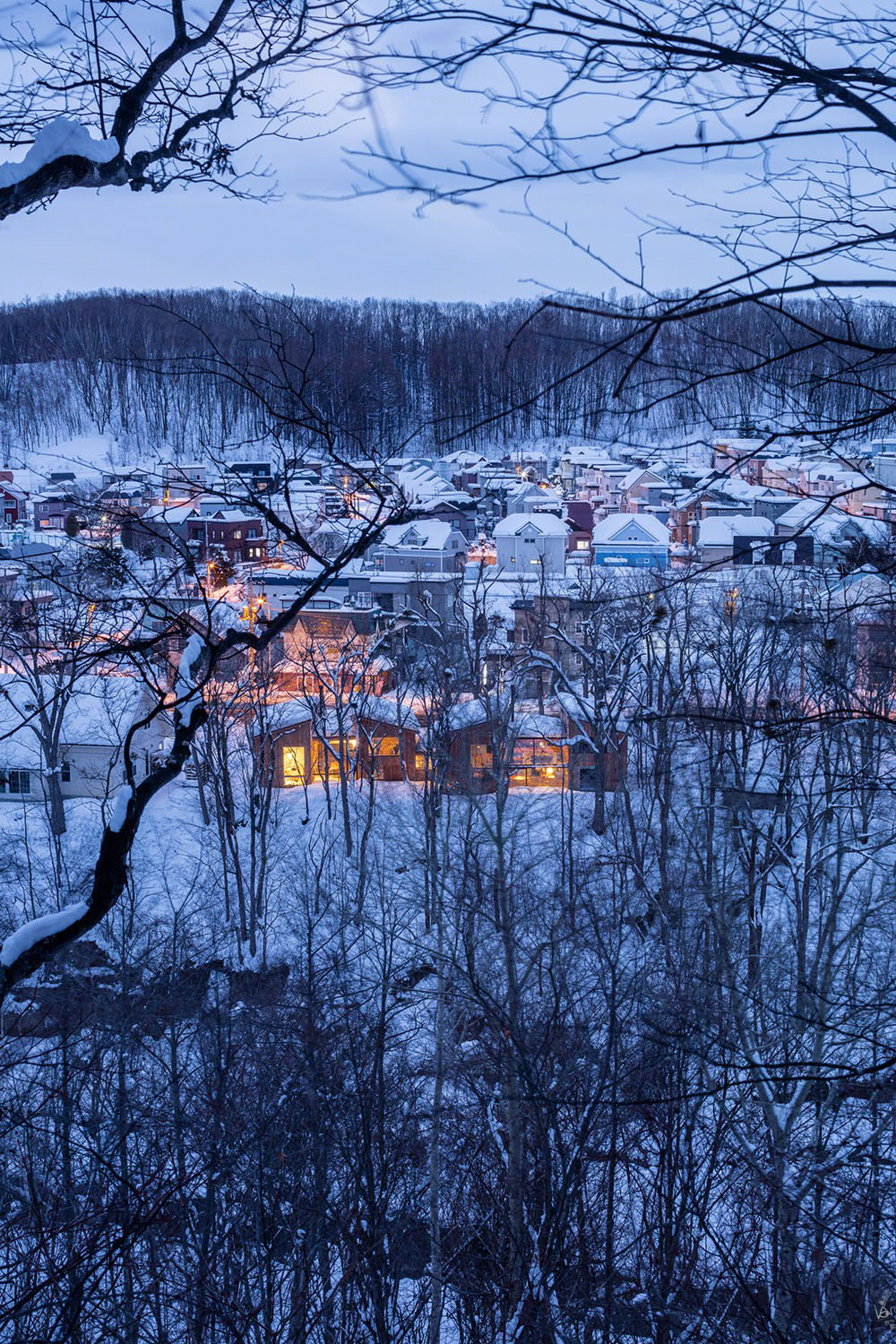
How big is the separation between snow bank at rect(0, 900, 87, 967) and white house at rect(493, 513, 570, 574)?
18954 millimetres

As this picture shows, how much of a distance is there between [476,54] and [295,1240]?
5.19 m

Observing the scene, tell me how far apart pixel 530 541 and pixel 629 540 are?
81.8 inches

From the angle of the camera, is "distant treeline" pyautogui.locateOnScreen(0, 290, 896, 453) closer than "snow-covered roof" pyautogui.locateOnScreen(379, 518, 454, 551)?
Yes

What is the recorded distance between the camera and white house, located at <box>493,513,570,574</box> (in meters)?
21.1

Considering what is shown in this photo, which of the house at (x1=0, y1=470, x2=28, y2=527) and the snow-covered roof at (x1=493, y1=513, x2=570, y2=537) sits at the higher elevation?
the house at (x1=0, y1=470, x2=28, y2=527)

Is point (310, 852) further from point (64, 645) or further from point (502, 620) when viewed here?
point (64, 645)

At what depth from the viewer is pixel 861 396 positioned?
143cm

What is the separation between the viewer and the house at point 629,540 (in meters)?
20.0

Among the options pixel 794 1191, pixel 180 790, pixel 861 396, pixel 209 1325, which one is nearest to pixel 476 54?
pixel 861 396

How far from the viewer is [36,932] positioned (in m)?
1.88

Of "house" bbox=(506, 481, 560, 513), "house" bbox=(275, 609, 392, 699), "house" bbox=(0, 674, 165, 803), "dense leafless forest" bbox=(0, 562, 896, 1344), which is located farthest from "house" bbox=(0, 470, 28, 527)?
"house" bbox=(506, 481, 560, 513)

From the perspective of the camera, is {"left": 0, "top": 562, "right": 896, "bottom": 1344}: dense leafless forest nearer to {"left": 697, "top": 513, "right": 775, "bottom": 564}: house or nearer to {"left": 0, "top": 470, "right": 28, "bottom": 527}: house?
{"left": 0, "top": 470, "right": 28, "bottom": 527}: house

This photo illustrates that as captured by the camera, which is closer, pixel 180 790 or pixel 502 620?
pixel 180 790

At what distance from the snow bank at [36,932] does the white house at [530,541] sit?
1895cm
